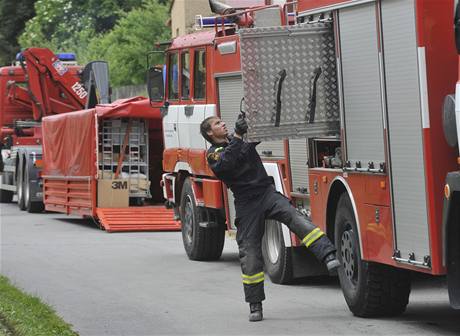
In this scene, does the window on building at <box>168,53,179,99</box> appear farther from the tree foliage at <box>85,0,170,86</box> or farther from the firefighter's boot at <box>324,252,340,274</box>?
the tree foliage at <box>85,0,170,86</box>

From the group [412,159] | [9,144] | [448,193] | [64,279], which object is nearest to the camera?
[448,193]

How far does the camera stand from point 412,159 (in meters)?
9.88

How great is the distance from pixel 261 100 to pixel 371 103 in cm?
134

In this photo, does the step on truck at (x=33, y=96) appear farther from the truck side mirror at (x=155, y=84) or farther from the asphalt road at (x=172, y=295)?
the truck side mirror at (x=155, y=84)

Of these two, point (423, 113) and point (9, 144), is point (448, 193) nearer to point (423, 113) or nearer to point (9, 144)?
point (423, 113)

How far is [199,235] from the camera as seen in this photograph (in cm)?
1692

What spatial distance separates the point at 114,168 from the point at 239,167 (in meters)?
12.5

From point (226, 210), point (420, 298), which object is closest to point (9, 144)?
point (226, 210)

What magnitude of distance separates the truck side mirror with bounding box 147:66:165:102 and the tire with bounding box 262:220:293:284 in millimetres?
4013

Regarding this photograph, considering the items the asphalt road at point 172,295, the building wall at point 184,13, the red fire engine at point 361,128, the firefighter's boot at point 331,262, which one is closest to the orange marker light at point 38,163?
the asphalt road at point 172,295

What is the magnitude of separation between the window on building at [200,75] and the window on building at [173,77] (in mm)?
869

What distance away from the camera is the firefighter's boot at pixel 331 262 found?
1096 centimetres

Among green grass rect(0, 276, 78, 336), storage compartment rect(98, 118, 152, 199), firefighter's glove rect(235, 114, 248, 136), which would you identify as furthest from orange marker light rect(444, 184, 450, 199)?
storage compartment rect(98, 118, 152, 199)

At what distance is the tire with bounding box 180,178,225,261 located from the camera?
55.5 feet
